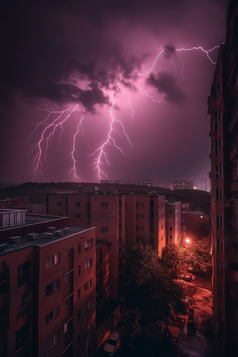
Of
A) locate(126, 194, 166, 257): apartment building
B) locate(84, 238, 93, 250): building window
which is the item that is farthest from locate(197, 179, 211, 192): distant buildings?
locate(84, 238, 93, 250): building window

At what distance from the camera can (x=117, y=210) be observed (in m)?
19.7

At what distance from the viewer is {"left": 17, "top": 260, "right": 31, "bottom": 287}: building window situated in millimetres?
7762

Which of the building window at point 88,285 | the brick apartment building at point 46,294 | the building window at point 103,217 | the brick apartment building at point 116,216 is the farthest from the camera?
the building window at point 103,217

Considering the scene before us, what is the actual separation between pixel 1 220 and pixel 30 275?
3971 millimetres

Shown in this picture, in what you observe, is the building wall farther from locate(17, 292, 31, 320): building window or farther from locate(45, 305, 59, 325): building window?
locate(17, 292, 31, 320): building window

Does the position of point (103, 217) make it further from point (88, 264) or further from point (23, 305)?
point (23, 305)

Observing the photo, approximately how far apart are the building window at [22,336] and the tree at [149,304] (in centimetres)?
584

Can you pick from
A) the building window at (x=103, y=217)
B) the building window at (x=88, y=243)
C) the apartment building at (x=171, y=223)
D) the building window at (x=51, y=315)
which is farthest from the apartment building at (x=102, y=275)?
the apartment building at (x=171, y=223)

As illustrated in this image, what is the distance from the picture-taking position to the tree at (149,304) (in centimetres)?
1061

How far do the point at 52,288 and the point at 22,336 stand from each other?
2.00 meters

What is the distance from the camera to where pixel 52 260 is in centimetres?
926

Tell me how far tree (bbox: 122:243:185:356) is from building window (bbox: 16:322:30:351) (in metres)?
5.84

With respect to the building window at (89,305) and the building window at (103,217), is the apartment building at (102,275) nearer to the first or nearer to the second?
the building window at (103,217)

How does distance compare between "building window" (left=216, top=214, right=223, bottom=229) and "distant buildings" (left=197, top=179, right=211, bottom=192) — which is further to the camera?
"distant buildings" (left=197, top=179, right=211, bottom=192)
